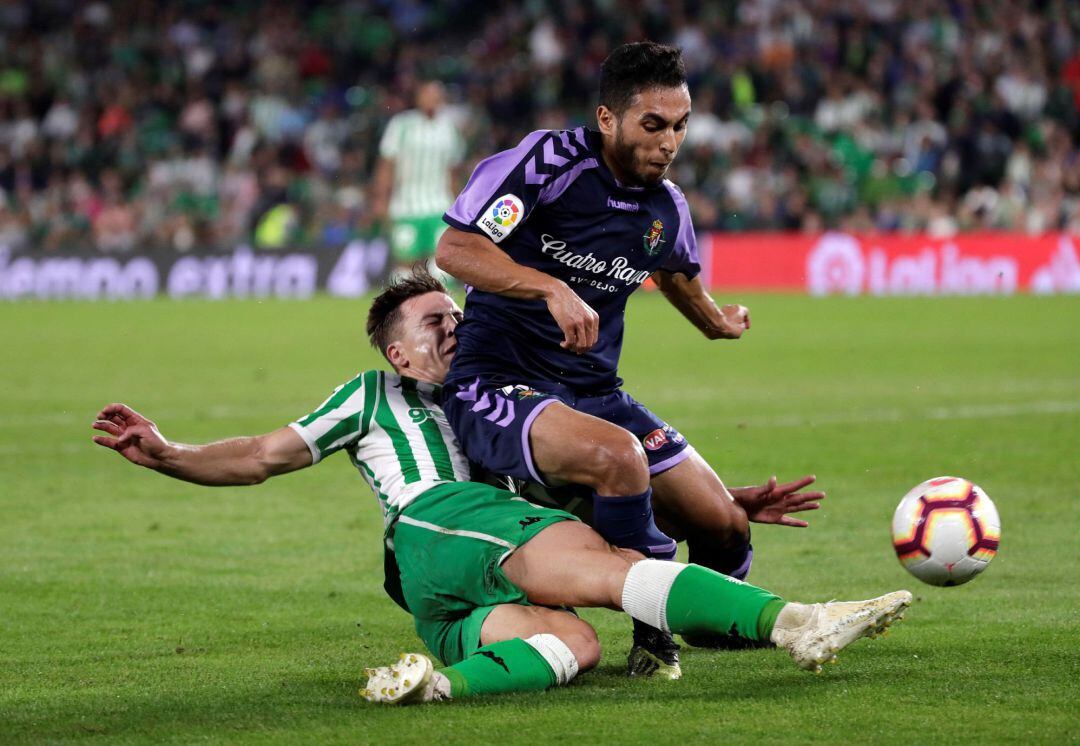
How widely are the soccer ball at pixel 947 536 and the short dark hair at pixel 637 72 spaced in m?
1.44

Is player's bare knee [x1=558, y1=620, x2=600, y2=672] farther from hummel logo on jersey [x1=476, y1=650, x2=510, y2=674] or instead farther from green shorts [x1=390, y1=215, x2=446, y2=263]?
green shorts [x1=390, y1=215, x2=446, y2=263]

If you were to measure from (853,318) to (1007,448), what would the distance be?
9.66 metres

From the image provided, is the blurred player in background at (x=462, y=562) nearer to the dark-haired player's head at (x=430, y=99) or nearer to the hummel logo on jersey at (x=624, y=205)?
the hummel logo on jersey at (x=624, y=205)

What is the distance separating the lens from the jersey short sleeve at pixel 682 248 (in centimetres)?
521

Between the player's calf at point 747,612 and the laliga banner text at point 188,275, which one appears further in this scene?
the laliga banner text at point 188,275

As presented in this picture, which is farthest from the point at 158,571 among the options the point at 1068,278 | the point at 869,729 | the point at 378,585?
the point at 1068,278

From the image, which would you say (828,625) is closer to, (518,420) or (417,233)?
(518,420)

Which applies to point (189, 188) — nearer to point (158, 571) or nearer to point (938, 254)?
point (938, 254)

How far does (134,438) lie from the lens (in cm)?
462

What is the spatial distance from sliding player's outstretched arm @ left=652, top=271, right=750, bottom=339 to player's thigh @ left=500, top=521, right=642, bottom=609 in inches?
Answer: 51.6

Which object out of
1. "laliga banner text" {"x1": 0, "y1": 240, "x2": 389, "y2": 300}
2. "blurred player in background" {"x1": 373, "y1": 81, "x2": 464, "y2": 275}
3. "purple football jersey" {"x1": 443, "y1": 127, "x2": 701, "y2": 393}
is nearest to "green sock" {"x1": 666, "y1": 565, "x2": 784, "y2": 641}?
"purple football jersey" {"x1": 443, "y1": 127, "x2": 701, "y2": 393}

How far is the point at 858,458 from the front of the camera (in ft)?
29.3

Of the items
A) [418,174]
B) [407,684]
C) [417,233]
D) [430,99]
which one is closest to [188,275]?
[417,233]

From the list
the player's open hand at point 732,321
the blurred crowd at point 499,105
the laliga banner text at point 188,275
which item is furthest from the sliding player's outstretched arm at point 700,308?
the laliga banner text at point 188,275
